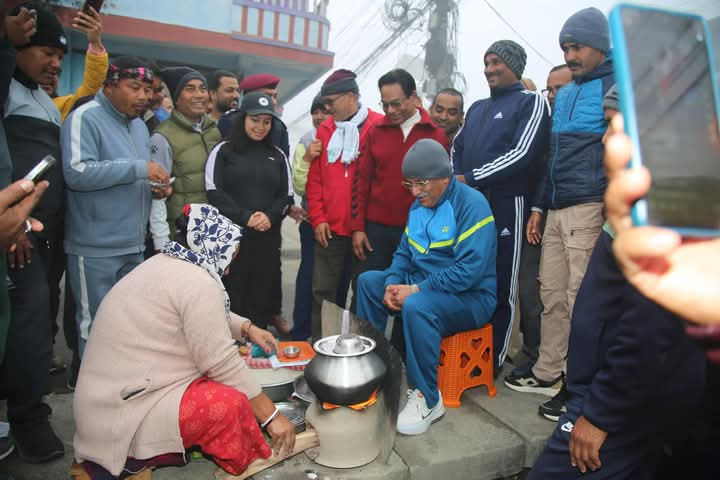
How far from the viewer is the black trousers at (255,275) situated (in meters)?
3.83

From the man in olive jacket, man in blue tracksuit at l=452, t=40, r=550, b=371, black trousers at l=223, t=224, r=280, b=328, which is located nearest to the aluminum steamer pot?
man in blue tracksuit at l=452, t=40, r=550, b=371

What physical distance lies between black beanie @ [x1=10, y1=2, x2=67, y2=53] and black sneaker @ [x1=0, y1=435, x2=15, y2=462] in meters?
2.04

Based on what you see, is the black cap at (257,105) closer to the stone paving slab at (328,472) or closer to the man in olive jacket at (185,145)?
the man in olive jacket at (185,145)

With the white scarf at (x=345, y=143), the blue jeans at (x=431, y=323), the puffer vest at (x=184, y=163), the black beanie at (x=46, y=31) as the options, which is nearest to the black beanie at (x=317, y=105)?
the white scarf at (x=345, y=143)

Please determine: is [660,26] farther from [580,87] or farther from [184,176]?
[184,176]

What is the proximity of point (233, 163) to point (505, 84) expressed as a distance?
208cm

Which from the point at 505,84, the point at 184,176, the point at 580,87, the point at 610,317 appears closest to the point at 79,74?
the point at 184,176

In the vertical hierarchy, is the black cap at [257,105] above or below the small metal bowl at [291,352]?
above

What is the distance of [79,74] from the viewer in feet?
30.5

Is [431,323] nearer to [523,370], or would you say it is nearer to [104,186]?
[523,370]

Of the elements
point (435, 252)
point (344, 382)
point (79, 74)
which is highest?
point (79, 74)

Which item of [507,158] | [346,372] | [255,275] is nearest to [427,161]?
[507,158]

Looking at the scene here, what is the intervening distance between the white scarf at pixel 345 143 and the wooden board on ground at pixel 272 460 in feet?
7.03

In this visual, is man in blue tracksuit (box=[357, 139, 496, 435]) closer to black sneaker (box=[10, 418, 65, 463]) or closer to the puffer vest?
the puffer vest
